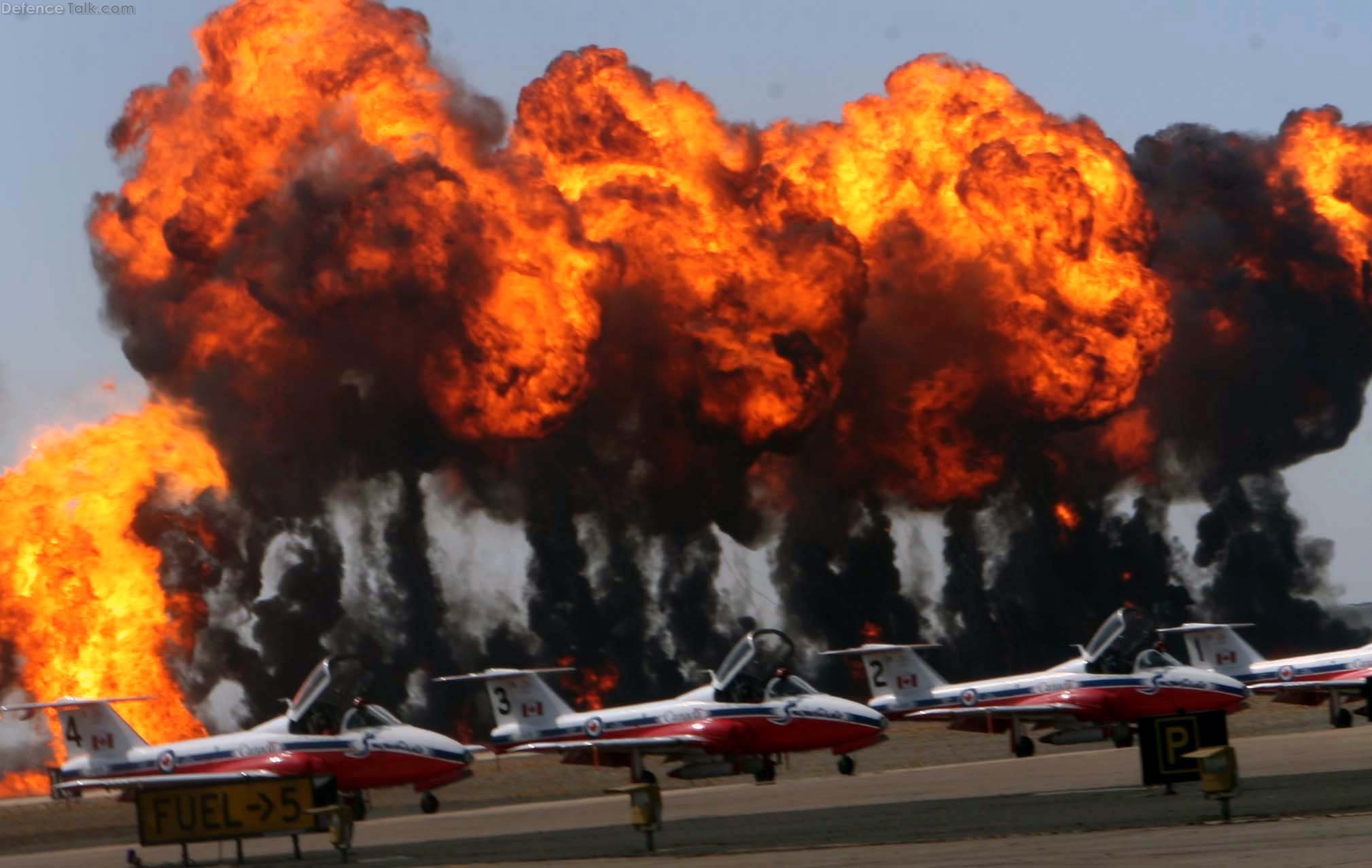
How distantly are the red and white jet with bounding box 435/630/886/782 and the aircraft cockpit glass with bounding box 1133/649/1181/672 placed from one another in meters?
8.23

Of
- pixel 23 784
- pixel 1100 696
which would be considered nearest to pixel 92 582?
pixel 23 784

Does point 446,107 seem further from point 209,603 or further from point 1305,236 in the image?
point 1305,236

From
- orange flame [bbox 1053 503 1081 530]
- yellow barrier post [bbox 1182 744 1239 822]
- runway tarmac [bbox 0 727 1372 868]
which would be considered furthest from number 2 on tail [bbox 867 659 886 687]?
orange flame [bbox 1053 503 1081 530]

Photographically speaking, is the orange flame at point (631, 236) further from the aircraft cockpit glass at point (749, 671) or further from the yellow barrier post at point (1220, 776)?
the yellow barrier post at point (1220, 776)

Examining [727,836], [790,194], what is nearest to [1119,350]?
[790,194]

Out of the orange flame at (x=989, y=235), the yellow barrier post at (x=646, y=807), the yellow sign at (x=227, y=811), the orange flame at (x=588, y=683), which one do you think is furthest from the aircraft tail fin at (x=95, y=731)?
the orange flame at (x=989, y=235)

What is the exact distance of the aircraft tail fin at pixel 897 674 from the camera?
218ft

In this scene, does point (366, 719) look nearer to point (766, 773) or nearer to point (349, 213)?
point (766, 773)

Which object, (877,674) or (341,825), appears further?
(877,674)

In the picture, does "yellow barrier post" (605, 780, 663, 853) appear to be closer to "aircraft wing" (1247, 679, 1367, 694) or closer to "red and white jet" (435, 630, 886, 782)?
"red and white jet" (435, 630, 886, 782)

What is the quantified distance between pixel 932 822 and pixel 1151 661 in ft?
89.2

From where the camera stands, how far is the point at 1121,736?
2314 inches

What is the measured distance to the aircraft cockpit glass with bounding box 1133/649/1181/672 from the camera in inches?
2418

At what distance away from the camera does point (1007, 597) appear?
333 ft
